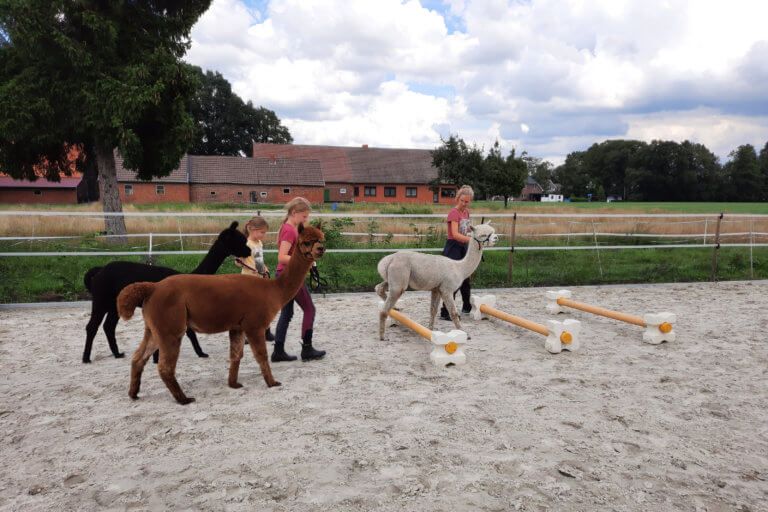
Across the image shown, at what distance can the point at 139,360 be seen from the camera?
359 centimetres

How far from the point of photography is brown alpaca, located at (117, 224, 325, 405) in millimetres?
3291

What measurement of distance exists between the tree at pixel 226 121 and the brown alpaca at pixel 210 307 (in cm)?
5916

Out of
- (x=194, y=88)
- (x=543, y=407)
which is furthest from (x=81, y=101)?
(x=543, y=407)

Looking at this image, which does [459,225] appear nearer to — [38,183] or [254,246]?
[254,246]

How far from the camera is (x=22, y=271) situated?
28.8 feet

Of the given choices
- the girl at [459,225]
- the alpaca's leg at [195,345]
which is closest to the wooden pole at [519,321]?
the girl at [459,225]

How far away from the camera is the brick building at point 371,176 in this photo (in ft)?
154

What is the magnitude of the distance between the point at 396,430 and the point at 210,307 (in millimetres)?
1737

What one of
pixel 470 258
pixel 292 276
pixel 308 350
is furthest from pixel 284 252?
pixel 470 258

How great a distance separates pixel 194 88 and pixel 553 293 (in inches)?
455

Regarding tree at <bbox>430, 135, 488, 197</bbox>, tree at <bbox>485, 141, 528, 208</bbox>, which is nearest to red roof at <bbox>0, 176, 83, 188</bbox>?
tree at <bbox>430, 135, 488, 197</bbox>

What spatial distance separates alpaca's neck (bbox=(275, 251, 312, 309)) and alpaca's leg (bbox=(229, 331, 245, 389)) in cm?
47

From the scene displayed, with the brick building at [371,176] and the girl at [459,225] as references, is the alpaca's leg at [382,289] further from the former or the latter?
the brick building at [371,176]

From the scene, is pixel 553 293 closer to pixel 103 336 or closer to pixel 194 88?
pixel 103 336
